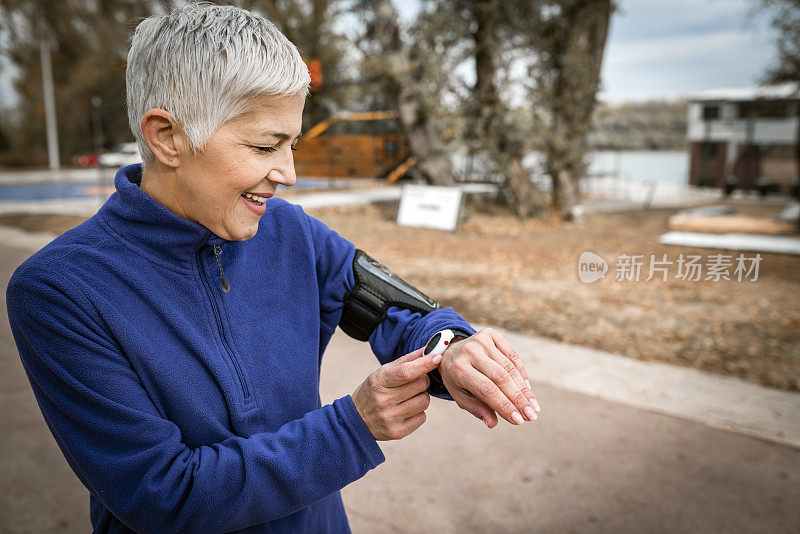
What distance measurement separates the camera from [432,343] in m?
1.31

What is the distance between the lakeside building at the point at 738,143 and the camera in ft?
103

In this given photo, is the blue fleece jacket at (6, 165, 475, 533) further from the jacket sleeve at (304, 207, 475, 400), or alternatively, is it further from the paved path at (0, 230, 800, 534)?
the paved path at (0, 230, 800, 534)

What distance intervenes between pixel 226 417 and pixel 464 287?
250 inches

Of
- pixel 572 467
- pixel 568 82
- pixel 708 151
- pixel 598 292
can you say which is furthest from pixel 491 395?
pixel 708 151

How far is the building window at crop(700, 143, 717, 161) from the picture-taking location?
38.8 metres

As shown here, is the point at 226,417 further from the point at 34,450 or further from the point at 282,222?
the point at 34,450

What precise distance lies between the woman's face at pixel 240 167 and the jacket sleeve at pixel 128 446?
28 centimetres

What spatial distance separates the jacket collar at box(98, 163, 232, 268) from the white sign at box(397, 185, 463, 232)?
10360 mm

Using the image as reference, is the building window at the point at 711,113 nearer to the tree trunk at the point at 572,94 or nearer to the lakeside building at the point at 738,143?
the lakeside building at the point at 738,143

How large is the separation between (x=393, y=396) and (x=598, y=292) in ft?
22.5

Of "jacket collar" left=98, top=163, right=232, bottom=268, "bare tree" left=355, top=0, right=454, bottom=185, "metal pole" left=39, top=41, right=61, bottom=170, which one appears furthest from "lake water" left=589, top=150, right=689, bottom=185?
"jacket collar" left=98, top=163, right=232, bottom=268

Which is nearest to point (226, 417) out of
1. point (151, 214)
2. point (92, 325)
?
point (92, 325)

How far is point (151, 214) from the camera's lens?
46.0 inches

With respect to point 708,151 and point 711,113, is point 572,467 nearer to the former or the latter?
→ point 708,151
